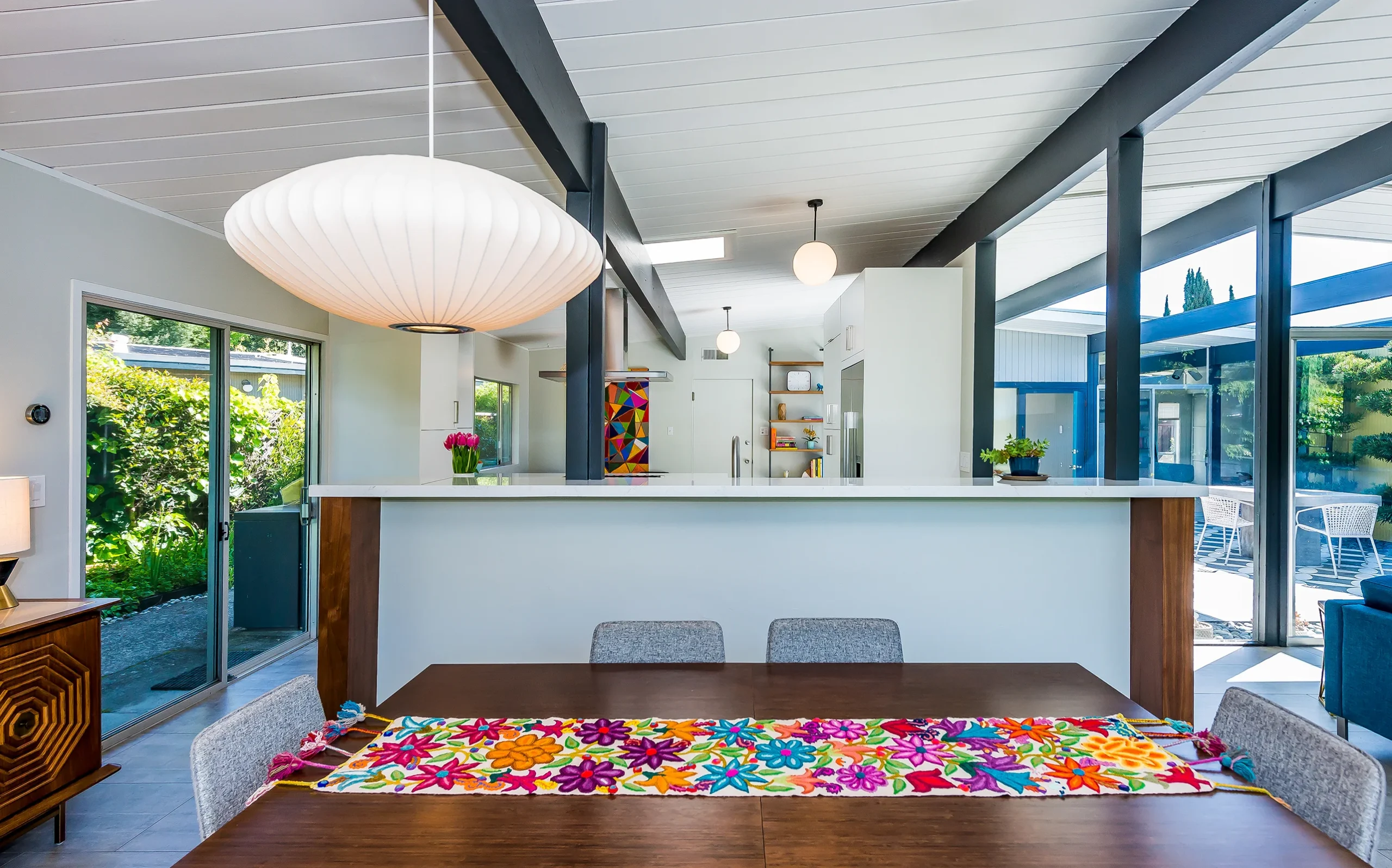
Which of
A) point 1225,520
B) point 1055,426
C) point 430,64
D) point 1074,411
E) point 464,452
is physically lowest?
point 1225,520

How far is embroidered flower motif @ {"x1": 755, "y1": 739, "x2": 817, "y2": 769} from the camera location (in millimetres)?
1305

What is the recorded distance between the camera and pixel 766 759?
4.34 feet

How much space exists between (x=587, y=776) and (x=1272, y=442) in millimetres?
4830

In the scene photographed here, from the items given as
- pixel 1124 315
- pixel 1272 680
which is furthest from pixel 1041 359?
pixel 1124 315

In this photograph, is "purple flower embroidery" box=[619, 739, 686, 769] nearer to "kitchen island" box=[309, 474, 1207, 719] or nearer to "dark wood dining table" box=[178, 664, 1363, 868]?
"dark wood dining table" box=[178, 664, 1363, 868]

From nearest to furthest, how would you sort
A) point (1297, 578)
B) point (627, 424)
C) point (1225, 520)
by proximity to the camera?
point (1297, 578), point (1225, 520), point (627, 424)

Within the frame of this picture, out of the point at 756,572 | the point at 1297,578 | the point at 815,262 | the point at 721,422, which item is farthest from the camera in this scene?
the point at 721,422

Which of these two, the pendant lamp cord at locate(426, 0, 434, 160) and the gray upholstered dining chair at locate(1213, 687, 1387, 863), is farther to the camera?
the pendant lamp cord at locate(426, 0, 434, 160)

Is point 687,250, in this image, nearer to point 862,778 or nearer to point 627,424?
point 862,778

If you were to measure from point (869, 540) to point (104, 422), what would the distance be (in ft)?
10.9

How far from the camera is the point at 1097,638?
104 inches

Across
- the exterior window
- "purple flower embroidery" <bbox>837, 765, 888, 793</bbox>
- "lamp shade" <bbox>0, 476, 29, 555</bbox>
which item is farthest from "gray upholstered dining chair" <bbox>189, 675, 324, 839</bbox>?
the exterior window

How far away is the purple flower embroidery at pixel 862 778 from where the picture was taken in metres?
1.23

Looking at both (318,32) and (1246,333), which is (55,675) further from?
(1246,333)
